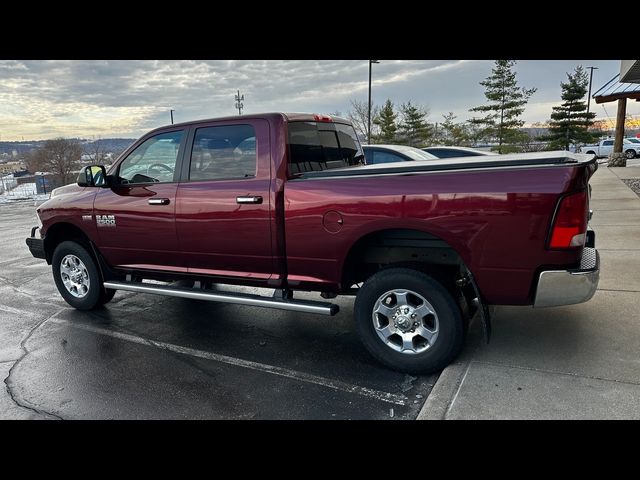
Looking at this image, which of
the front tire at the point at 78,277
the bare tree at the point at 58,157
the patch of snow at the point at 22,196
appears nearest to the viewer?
the front tire at the point at 78,277

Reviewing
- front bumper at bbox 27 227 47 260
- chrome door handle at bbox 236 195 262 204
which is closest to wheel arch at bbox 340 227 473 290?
chrome door handle at bbox 236 195 262 204

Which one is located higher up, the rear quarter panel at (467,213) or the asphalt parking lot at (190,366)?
the rear quarter panel at (467,213)

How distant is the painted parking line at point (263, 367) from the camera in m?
3.36

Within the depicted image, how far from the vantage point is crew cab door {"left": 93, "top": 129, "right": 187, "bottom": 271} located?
4.64 meters

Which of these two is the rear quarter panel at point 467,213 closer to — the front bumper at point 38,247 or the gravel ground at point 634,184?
the front bumper at point 38,247

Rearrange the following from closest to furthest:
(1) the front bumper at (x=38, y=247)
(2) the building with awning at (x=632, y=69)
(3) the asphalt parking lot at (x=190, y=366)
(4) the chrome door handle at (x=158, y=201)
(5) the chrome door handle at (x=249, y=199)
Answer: (3) the asphalt parking lot at (x=190, y=366), (5) the chrome door handle at (x=249, y=199), (4) the chrome door handle at (x=158, y=201), (1) the front bumper at (x=38, y=247), (2) the building with awning at (x=632, y=69)

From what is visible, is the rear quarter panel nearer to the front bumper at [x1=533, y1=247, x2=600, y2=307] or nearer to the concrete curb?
the front bumper at [x1=533, y1=247, x2=600, y2=307]

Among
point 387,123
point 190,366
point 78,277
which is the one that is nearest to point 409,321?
point 190,366

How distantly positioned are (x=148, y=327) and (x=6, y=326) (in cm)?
166

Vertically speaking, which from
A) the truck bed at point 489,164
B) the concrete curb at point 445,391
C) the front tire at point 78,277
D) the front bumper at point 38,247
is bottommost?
the concrete curb at point 445,391

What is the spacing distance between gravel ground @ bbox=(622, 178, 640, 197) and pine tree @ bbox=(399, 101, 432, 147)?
104ft

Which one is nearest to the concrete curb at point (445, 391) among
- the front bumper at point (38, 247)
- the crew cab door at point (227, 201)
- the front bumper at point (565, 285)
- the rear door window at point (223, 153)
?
the front bumper at point (565, 285)

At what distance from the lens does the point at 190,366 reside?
3.99 m

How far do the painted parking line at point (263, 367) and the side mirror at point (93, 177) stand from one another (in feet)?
5.03
